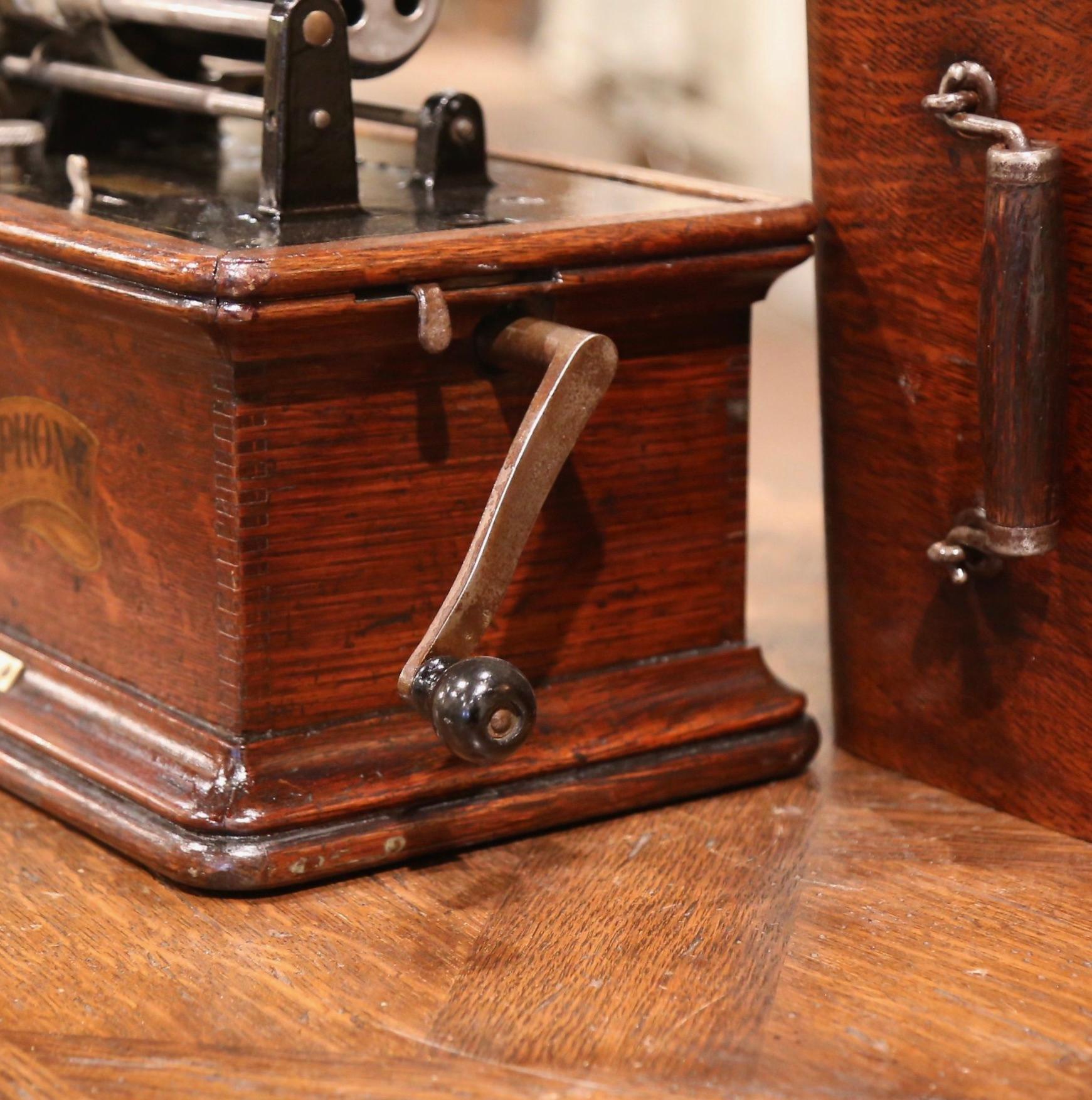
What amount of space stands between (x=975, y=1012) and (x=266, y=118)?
18.7 inches

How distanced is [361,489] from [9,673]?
9.0 inches

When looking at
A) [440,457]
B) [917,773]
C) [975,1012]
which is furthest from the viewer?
[917,773]

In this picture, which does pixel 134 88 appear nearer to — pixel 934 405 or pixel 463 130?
pixel 463 130

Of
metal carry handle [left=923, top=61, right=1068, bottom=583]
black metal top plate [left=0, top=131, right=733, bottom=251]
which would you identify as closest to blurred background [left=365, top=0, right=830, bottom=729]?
black metal top plate [left=0, top=131, right=733, bottom=251]

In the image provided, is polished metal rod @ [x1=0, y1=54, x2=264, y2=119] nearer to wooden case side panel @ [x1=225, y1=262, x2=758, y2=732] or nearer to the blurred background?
wooden case side panel @ [x1=225, y1=262, x2=758, y2=732]

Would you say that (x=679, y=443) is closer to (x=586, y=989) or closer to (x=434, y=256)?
(x=434, y=256)

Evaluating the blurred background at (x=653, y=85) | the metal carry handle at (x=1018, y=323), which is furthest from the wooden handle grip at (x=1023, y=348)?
the blurred background at (x=653, y=85)

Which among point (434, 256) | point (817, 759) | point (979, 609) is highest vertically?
point (434, 256)

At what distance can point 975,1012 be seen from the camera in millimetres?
672

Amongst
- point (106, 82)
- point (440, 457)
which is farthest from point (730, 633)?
point (106, 82)

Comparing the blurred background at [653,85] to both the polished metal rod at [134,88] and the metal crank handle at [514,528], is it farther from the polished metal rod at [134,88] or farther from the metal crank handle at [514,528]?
the metal crank handle at [514,528]

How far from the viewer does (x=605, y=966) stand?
71 cm

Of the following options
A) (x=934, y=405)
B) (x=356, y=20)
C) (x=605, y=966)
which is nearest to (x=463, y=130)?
(x=356, y=20)

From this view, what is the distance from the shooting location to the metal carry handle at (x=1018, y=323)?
0.74m
